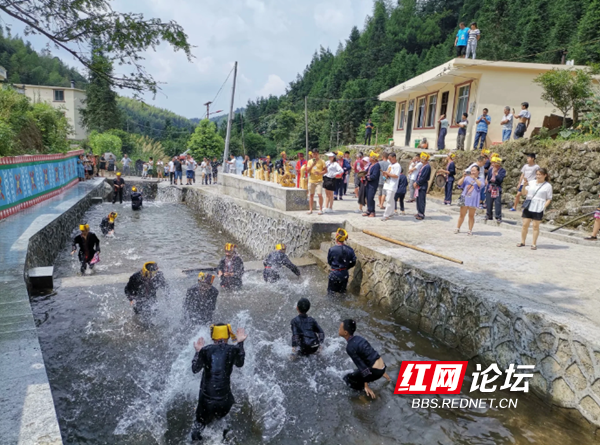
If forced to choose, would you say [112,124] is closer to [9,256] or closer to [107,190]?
[107,190]

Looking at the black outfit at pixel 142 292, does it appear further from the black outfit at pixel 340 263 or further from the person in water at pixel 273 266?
the black outfit at pixel 340 263

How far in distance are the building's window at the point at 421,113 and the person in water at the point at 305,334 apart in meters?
18.7

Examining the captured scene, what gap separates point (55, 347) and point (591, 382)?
715cm

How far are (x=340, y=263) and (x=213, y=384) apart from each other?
421cm

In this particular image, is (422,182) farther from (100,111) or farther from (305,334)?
(100,111)

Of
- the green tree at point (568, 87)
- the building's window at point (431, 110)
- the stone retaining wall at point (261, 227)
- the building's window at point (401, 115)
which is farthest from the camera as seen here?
the building's window at point (401, 115)

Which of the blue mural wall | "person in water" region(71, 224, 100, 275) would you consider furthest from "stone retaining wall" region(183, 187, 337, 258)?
the blue mural wall

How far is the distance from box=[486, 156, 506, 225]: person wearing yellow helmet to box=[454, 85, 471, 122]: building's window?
8.09 meters

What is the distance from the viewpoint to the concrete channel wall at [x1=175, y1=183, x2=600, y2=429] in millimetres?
4406

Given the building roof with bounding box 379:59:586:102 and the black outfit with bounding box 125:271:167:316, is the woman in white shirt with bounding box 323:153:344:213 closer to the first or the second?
the black outfit with bounding box 125:271:167:316

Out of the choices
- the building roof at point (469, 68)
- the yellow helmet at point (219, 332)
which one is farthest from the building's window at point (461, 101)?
the yellow helmet at point (219, 332)

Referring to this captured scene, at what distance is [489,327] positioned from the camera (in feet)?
18.1

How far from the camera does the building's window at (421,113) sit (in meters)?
22.0

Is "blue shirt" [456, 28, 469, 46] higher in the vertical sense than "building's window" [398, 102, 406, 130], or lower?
higher
